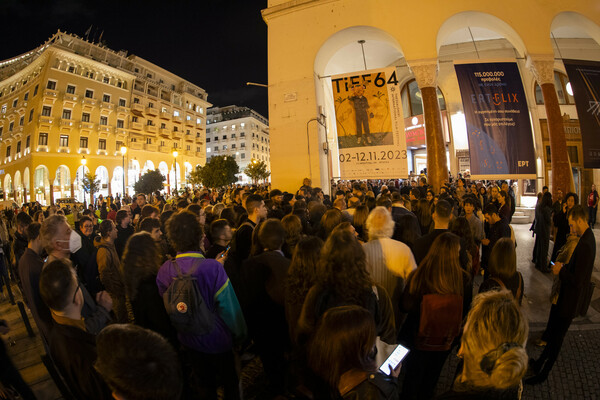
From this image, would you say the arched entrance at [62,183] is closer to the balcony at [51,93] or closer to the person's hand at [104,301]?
the balcony at [51,93]

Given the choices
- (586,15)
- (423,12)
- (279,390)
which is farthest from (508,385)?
(586,15)

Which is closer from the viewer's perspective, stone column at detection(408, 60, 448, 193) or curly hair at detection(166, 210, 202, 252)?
curly hair at detection(166, 210, 202, 252)

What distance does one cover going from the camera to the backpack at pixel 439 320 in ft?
7.37

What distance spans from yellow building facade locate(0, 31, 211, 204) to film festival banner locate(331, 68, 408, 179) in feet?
74.9

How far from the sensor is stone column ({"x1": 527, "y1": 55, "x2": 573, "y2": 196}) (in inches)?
414

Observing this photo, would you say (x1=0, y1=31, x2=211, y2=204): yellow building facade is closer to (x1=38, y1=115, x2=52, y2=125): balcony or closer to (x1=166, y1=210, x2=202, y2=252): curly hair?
(x1=38, y1=115, x2=52, y2=125): balcony

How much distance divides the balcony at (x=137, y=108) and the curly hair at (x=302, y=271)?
47.3m

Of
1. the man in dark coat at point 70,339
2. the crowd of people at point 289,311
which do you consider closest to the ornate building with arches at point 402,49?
the crowd of people at point 289,311

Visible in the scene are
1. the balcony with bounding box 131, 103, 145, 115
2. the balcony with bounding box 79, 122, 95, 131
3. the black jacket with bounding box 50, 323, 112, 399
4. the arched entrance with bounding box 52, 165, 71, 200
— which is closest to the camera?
the black jacket with bounding box 50, 323, 112, 399

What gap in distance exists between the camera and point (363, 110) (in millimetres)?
10156

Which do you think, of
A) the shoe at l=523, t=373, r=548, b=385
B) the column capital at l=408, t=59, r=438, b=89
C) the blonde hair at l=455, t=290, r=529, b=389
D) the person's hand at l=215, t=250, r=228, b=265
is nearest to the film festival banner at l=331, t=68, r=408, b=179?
the column capital at l=408, t=59, r=438, b=89

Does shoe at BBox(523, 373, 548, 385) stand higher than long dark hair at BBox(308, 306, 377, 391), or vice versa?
long dark hair at BBox(308, 306, 377, 391)

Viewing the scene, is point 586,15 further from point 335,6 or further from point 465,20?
point 335,6

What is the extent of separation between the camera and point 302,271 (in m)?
2.18
